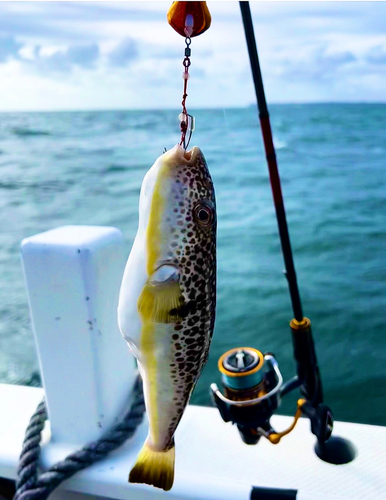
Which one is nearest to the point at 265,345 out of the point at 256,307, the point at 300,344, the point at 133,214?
the point at 256,307

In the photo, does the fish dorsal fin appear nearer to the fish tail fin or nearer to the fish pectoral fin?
the fish pectoral fin

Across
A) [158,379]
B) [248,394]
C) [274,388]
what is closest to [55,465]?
[248,394]

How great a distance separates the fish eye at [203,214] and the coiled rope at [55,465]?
151cm

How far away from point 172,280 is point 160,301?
59mm

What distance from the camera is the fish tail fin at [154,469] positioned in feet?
4.61

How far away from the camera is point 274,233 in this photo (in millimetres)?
10633

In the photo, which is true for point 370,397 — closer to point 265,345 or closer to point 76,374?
point 265,345

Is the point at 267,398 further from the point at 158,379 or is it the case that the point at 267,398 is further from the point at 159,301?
the point at 159,301

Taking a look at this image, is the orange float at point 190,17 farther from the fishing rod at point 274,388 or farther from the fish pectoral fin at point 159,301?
the fishing rod at point 274,388

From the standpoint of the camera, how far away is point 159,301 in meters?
1.19

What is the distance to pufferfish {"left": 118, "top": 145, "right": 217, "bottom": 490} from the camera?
121cm

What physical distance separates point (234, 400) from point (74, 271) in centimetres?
87

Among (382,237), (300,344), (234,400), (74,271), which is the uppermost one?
(74,271)

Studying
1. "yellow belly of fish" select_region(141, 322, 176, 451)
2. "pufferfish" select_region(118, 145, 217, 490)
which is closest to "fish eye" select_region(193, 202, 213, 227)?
"pufferfish" select_region(118, 145, 217, 490)
